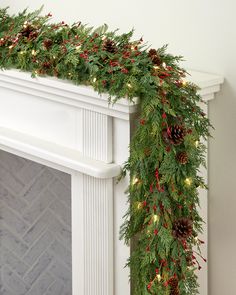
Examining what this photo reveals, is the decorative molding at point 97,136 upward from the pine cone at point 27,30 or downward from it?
downward

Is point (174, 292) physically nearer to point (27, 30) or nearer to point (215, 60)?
point (215, 60)

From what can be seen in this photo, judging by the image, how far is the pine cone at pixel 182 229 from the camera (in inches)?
66.3

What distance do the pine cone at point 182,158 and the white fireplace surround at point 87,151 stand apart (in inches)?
5.9

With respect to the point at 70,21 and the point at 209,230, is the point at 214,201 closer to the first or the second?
the point at 209,230

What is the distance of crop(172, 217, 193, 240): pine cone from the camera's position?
5.52 feet

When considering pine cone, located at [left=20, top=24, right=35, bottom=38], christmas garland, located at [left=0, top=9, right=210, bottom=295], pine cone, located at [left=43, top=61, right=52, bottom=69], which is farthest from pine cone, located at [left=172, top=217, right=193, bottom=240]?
pine cone, located at [left=20, top=24, right=35, bottom=38]

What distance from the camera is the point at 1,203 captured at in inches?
90.8

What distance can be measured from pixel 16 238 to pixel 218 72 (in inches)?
30.9

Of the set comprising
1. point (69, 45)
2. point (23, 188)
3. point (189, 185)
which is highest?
point (69, 45)

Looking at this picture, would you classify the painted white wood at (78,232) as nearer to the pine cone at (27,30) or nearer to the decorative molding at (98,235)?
the decorative molding at (98,235)

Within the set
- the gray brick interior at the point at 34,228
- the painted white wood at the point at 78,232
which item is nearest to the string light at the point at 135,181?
the painted white wood at the point at 78,232

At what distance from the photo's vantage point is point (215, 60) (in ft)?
6.69

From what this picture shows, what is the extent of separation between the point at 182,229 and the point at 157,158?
17 cm

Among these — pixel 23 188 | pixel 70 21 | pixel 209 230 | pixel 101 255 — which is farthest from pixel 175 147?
pixel 70 21
